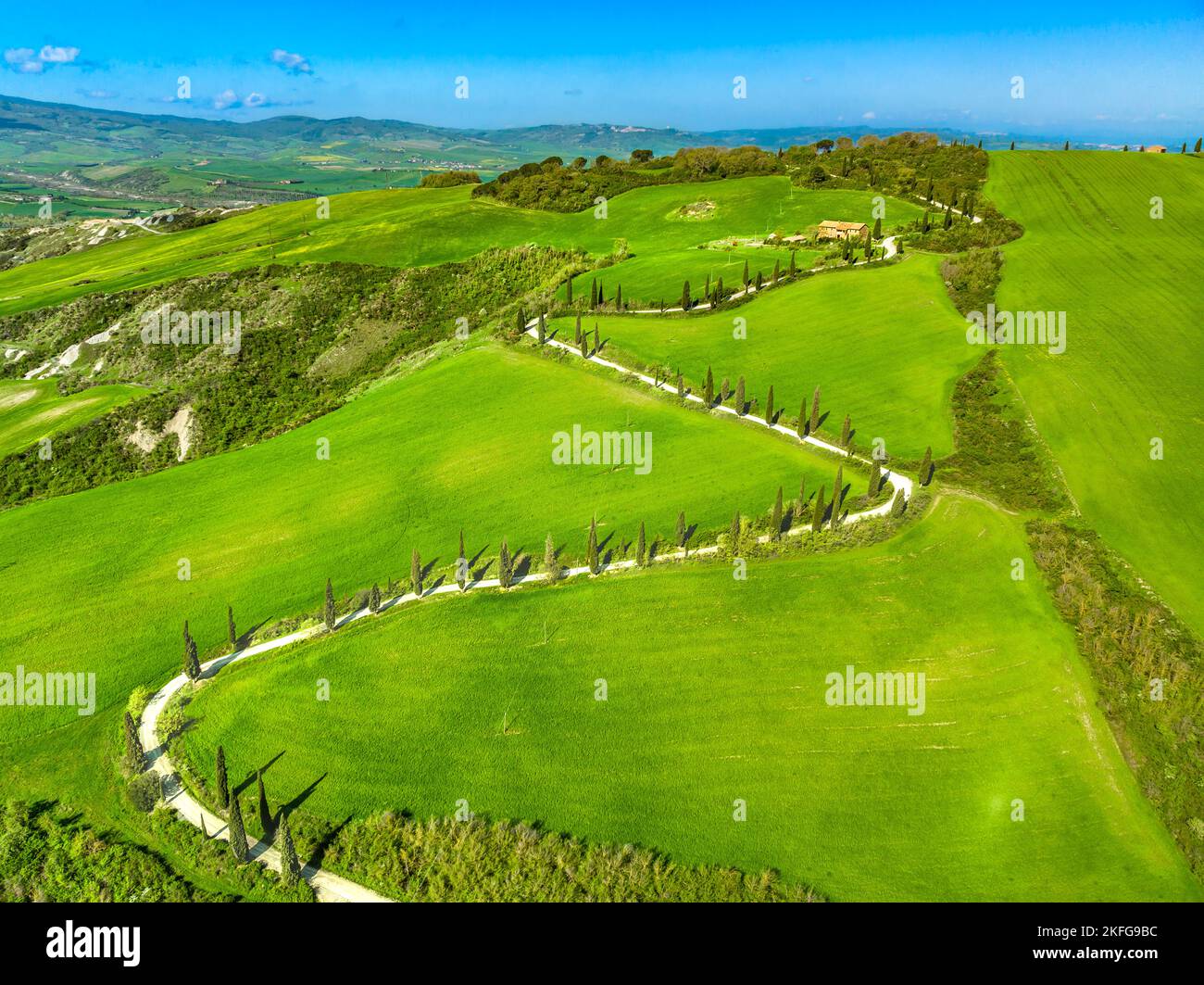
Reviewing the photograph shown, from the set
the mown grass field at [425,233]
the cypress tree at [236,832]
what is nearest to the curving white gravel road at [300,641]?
the cypress tree at [236,832]

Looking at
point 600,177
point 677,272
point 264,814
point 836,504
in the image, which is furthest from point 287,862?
point 600,177

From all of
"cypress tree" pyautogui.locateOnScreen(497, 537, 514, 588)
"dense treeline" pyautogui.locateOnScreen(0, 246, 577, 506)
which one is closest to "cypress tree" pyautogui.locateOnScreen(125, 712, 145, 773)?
"cypress tree" pyautogui.locateOnScreen(497, 537, 514, 588)

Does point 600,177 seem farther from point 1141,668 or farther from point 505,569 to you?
point 1141,668

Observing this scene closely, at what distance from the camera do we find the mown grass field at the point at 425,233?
367 ft

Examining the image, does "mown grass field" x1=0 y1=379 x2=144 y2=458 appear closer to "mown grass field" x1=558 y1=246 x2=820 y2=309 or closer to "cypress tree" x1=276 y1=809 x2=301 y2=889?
"mown grass field" x1=558 y1=246 x2=820 y2=309

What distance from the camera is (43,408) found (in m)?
80.2

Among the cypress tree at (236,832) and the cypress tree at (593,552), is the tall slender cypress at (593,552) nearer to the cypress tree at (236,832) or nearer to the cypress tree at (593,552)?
the cypress tree at (593,552)

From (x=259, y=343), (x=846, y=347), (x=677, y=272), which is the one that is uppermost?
(x=677, y=272)

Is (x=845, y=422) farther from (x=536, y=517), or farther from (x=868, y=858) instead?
(x=868, y=858)

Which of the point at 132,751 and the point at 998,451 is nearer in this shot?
the point at 132,751

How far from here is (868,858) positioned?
26938 mm

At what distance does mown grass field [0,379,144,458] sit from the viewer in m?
73.7

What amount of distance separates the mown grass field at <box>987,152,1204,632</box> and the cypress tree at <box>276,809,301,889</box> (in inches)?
Answer: 1838

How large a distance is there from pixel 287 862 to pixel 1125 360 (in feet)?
253
